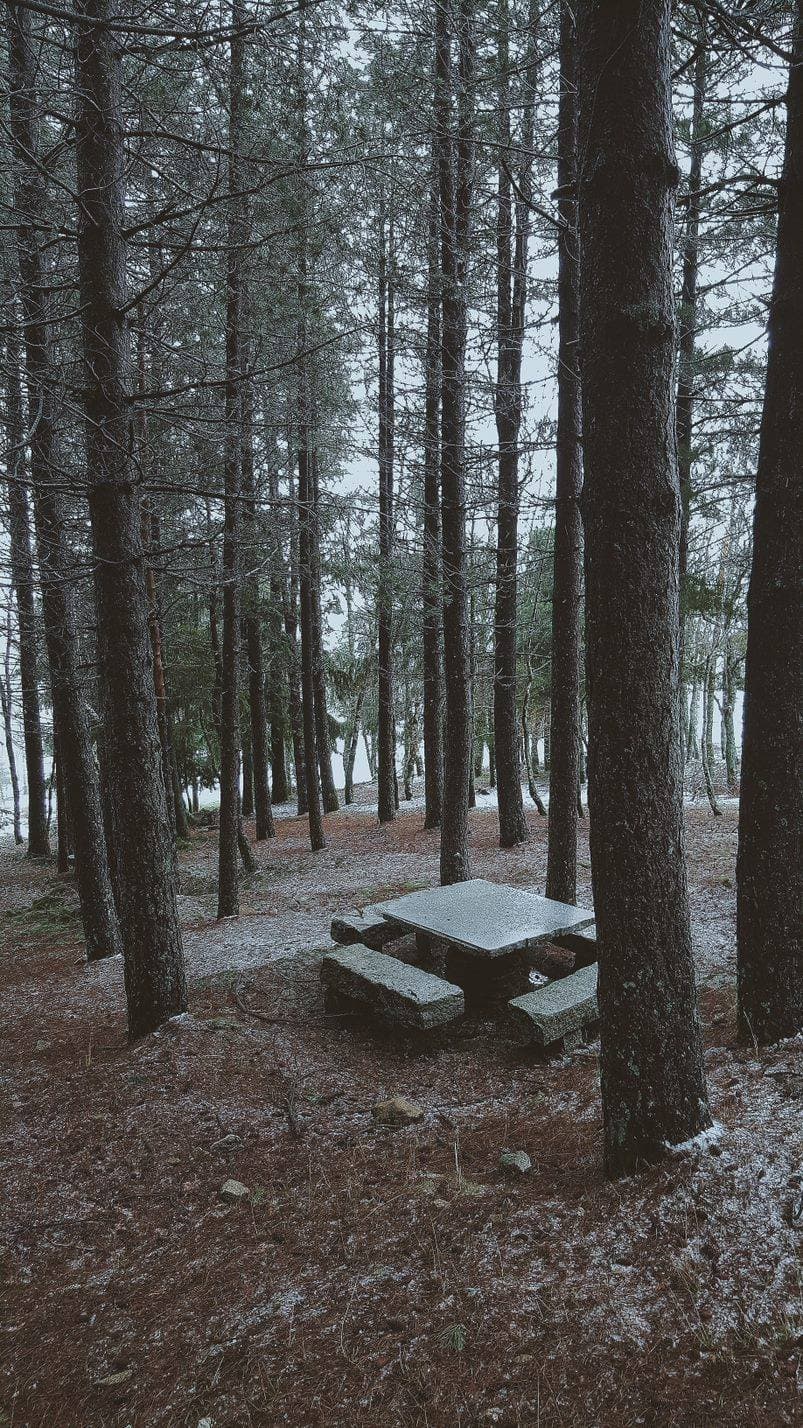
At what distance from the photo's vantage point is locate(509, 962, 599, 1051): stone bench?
16.8 ft

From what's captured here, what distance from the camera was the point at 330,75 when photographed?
6.57 metres

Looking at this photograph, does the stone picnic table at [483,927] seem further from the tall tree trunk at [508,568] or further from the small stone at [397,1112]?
the tall tree trunk at [508,568]

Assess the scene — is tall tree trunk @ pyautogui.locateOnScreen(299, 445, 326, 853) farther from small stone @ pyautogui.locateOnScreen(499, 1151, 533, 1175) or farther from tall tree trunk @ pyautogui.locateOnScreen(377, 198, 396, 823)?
small stone @ pyautogui.locateOnScreen(499, 1151, 533, 1175)

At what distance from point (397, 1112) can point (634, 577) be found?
364 cm

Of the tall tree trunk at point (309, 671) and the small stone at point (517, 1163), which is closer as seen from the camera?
the small stone at point (517, 1163)

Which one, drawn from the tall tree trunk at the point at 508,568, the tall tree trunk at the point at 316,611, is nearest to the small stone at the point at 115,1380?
the tall tree trunk at the point at 508,568

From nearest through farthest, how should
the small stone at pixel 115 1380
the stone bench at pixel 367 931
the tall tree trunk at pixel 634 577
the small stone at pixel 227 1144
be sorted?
the small stone at pixel 115 1380 < the tall tree trunk at pixel 634 577 < the small stone at pixel 227 1144 < the stone bench at pixel 367 931

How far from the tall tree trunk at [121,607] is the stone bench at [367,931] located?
6.67 feet

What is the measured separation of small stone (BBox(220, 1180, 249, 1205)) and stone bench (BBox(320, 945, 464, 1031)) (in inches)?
70.3

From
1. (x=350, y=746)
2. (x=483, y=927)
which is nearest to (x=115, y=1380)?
(x=483, y=927)

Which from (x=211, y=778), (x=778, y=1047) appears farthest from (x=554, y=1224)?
(x=211, y=778)

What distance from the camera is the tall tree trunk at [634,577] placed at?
3.04 m

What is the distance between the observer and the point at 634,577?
10.2ft

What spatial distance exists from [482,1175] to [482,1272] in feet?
2.89
